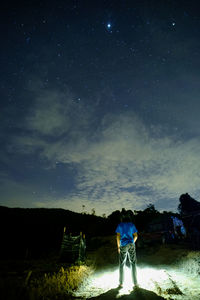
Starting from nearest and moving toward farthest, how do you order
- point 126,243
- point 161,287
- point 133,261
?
point 133,261, point 126,243, point 161,287

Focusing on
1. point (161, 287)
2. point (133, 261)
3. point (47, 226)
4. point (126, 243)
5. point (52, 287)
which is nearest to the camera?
point (52, 287)

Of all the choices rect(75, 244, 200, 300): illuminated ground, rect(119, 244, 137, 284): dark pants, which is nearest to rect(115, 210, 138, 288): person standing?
rect(119, 244, 137, 284): dark pants

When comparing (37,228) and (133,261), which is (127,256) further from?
(37,228)

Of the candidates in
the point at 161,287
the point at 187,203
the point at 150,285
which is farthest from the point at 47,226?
the point at 187,203

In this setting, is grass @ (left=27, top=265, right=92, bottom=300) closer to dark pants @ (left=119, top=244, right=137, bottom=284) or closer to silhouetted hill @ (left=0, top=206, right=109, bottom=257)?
dark pants @ (left=119, top=244, right=137, bottom=284)

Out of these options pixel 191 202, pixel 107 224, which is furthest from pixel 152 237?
pixel 191 202

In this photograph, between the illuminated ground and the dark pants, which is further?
the dark pants

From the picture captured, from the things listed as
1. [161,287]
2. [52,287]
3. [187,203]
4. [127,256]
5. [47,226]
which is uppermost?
[187,203]

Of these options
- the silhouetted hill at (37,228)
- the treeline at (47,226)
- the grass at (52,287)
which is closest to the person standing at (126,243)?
the grass at (52,287)

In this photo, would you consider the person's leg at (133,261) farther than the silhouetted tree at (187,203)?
No

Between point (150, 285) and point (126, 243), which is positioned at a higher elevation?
point (126, 243)

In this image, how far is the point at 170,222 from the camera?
25422mm

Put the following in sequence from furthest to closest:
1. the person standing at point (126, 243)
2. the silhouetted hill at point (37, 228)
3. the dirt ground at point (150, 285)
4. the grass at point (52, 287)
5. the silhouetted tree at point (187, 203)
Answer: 1. the silhouetted tree at point (187, 203)
2. the silhouetted hill at point (37, 228)
3. the person standing at point (126, 243)
4. the grass at point (52, 287)
5. the dirt ground at point (150, 285)

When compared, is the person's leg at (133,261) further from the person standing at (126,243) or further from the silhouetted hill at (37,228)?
the silhouetted hill at (37,228)
